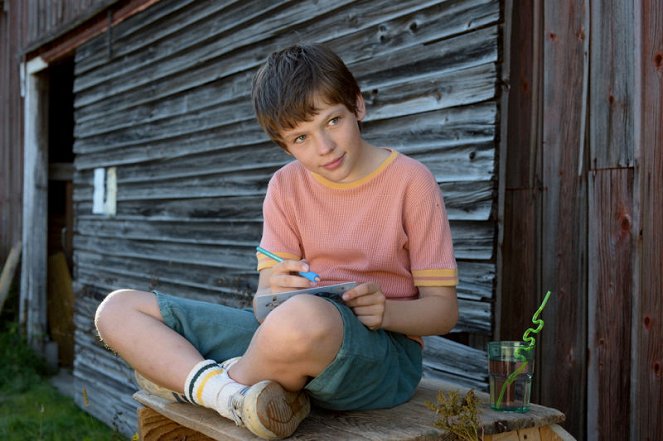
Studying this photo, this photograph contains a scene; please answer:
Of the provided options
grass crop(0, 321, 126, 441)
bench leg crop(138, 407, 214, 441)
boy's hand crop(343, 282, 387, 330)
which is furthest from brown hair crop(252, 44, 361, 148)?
grass crop(0, 321, 126, 441)

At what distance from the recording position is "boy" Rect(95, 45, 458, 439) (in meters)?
1.77

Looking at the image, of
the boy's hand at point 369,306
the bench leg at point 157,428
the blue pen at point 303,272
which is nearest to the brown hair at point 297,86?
the blue pen at point 303,272

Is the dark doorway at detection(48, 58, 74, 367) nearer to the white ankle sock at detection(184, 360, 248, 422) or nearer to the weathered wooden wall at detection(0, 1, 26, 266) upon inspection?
the weathered wooden wall at detection(0, 1, 26, 266)

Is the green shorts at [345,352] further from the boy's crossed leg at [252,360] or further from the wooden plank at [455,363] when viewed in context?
the wooden plank at [455,363]

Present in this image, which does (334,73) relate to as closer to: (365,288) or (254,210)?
(365,288)

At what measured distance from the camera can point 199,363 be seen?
6.40ft

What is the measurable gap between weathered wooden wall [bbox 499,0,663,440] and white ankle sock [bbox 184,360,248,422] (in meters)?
1.39

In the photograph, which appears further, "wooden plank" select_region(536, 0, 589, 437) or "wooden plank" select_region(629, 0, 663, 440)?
"wooden plank" select_region(536, 0, 589, 437)

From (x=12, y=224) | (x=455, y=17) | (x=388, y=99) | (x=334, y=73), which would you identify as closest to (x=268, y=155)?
(x=388, y=99)

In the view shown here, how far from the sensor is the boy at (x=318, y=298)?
5.81 ft

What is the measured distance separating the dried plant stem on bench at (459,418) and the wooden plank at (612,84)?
116 cm

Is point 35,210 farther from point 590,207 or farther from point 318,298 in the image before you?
point 318,298

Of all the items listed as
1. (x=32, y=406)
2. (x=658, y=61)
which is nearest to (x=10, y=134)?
(x=32, y=406)

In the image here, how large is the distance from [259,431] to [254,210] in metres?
3.01
